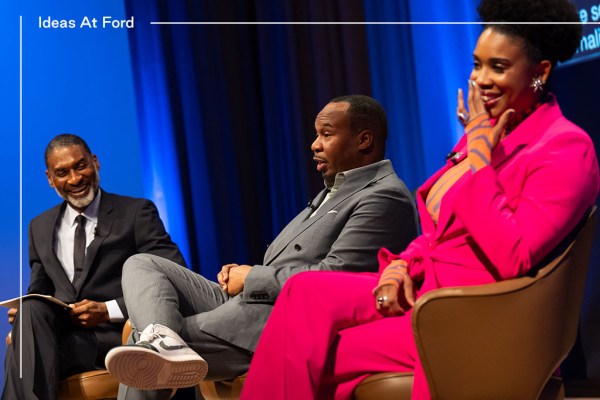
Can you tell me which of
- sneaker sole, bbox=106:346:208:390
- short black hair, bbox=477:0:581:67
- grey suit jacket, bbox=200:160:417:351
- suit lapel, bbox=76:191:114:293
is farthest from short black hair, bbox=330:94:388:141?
suit lapel, bbox=76:191:114:293

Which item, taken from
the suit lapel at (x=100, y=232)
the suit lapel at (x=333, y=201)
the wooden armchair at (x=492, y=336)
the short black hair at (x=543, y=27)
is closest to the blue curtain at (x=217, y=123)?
the suit lapel at (x=100, y=232)

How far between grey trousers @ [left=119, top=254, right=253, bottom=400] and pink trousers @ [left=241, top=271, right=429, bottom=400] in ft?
2.00

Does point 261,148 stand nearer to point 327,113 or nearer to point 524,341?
point 327,113

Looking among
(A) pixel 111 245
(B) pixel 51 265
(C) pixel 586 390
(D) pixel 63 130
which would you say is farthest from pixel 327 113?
(D) pixel 63 130

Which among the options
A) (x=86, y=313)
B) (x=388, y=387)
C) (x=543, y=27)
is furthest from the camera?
(x=86, y=313)

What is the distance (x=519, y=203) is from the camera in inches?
81.8

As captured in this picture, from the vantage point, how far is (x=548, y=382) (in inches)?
84.6

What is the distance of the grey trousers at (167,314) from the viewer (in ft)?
9.29

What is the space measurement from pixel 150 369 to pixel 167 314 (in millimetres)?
266

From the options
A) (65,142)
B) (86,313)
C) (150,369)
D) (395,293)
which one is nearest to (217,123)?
(65,142)

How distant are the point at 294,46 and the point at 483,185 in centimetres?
288

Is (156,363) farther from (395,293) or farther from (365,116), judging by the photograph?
(365,116)

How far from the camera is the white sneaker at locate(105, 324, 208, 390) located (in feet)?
8.34

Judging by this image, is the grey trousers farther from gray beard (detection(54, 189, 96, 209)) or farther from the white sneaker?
gray beard (detection(54, 189, 96, 209))
